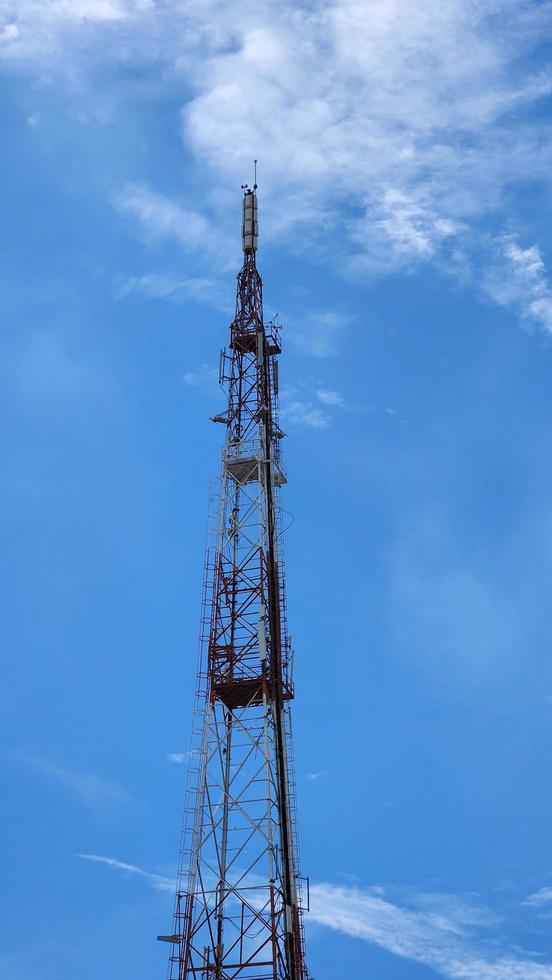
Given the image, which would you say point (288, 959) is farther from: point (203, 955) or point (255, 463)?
point (255, 463)

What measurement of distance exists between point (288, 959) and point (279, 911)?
234cm

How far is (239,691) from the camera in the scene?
68.2 meters

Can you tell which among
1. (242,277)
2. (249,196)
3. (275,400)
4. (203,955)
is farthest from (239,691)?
(249,196)

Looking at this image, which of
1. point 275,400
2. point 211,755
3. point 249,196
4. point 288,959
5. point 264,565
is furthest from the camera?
point 249,196

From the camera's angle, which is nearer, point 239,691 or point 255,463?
point 239,691

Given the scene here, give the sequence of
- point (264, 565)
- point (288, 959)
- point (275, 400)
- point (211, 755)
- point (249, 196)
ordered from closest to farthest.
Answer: point (288, 959)
point (211, 755)
point (264, 565)
point (275, 400)
point (249, 196)

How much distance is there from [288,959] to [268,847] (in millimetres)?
5478

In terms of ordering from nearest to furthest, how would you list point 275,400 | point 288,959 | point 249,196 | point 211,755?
point 288,959, point 211,755, point 275,400, point 249,196

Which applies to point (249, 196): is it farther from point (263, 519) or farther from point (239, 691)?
point (239, 691)

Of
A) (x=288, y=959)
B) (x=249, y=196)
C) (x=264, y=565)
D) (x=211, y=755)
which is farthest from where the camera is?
(x=249, y=196)

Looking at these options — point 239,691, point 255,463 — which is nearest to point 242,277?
point 255,463

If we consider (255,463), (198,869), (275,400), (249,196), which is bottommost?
(198,869)

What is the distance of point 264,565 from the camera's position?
72.2 metres

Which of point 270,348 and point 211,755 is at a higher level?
point 270,348
